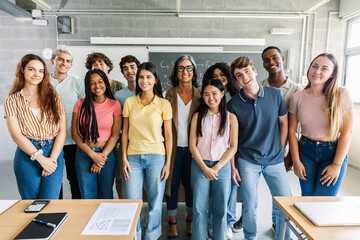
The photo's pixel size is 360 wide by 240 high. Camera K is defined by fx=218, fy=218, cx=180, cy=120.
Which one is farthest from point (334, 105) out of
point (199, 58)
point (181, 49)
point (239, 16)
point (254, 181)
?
point (239, 16)

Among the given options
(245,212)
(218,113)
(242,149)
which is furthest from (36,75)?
(245,212)

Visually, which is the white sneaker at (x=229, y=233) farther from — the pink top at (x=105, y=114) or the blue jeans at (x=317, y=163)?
the pink top at (x=105, y=114)

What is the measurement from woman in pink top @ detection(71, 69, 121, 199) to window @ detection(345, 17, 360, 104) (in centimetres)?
443

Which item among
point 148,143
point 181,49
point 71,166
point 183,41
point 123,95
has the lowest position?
point 71,166

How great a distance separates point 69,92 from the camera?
7.02 ft

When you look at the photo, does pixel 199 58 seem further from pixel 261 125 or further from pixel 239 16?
pixel 261 125

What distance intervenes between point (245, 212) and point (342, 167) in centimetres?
79

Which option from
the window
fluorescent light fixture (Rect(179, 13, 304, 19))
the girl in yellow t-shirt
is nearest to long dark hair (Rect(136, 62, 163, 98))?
the girl in yellow t-shirt

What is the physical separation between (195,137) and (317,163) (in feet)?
3.08

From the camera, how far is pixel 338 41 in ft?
13.9

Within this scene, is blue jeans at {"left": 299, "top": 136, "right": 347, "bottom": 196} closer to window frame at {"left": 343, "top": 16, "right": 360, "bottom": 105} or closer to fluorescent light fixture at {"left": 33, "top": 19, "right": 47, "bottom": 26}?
window frame at {"left": 343, "top": 16, "right": 360, "bottom": 105}

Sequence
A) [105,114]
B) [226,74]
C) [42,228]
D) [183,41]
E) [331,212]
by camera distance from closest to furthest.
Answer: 1. [42,228]
2. [331,212]
3. [105,114]
4. [226,74]
5. [183,41]

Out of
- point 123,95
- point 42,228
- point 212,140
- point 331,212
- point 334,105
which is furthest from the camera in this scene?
point 123,95

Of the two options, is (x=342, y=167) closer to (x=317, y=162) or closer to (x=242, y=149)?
(x=317, y=162)
